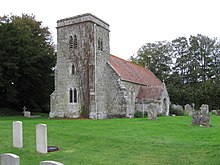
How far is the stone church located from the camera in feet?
109

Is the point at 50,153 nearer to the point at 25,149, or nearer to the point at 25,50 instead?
the point at 25,149

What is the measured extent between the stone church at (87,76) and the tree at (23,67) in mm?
5729

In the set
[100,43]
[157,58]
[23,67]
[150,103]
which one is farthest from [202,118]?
[157,58]

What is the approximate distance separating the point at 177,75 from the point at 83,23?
38.7 meters

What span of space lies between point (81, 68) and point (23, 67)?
31.5 ft

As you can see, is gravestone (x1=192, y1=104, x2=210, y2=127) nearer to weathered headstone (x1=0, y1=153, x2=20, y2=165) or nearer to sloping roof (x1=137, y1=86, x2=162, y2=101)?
weathered headstone (x1=0, y1=153, x2=20, y2=165)

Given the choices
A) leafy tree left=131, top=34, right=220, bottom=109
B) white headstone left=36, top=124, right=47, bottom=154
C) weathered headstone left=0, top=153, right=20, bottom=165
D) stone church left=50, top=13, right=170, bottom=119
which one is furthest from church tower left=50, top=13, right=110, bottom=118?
leafy tree left=131, top=34, right=220, bottom=109

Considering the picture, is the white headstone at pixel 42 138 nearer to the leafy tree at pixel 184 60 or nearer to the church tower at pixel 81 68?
the church tower at pixel 81 68

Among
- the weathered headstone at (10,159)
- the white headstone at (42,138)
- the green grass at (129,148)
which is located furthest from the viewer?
the white headstone at (42,138)

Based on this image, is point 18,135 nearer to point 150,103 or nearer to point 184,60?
point 150,103

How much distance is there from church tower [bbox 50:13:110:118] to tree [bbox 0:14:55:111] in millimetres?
5621

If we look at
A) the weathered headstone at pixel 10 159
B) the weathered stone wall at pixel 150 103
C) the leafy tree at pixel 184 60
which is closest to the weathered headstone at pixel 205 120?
the weathered headstone at pixel 10 159

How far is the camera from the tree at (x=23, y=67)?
121 ft

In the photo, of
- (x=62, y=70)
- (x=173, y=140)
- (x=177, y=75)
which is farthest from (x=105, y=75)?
(x=177, y=75)
